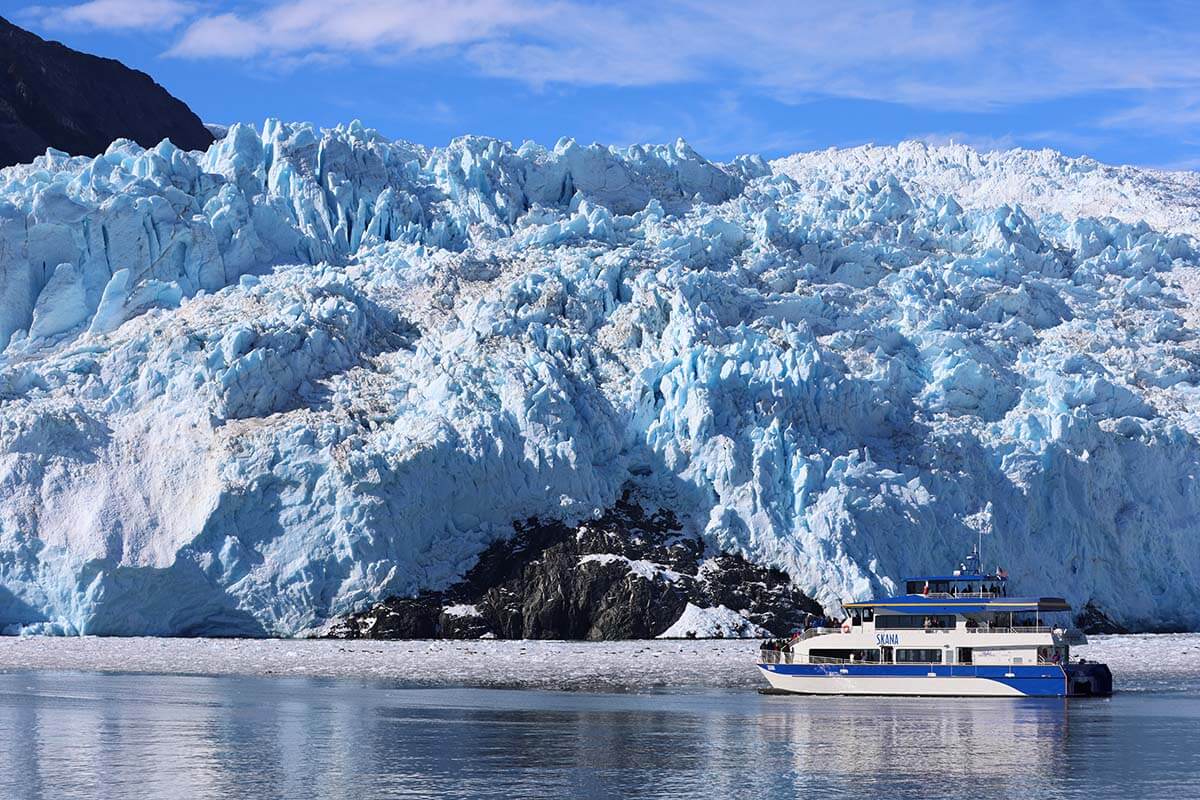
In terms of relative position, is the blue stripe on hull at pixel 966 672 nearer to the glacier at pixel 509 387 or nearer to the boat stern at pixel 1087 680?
the boat stern at pixel 1087 680

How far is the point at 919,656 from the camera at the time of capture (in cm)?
3653

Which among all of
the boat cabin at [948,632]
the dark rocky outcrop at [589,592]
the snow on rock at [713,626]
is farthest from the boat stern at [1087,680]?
the snow on rock at [713,626]

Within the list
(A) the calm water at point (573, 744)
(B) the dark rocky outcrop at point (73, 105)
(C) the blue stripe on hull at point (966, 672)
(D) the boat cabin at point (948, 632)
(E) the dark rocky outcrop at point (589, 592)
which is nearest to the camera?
(A) the calm water at point (573, 744)

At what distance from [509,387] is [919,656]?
1953 cm

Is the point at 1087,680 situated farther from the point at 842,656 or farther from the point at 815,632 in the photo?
the point at 815,632

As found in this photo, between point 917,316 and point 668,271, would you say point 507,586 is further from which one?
point 917,316

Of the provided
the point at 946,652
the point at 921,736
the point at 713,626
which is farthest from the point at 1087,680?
the point at 713,626

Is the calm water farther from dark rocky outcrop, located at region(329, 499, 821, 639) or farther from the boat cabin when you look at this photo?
dark rocky outcrop, located at region(329, 499, 821, 639)

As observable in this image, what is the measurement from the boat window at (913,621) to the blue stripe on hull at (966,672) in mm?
950

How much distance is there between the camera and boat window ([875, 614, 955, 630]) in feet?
120

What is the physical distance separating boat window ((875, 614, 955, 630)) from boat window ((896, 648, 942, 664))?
1.87 feet

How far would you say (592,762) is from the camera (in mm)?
22984

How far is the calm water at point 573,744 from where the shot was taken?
→ 20656 millimetres

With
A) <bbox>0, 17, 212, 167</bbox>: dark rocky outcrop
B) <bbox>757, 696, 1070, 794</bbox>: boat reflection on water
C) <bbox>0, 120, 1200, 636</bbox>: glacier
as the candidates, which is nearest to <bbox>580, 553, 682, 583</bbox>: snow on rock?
<bbox>0, 120, 1200, 636</bbox>: glacier
